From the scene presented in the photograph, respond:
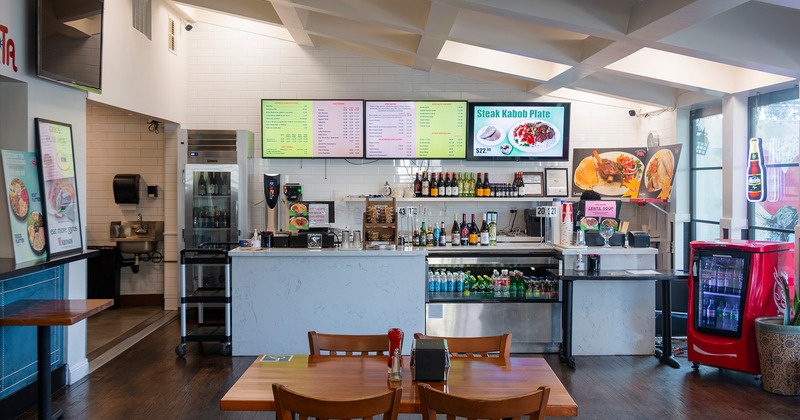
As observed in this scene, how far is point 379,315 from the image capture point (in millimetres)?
5938

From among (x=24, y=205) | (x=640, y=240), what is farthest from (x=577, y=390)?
(x=24, y=205)

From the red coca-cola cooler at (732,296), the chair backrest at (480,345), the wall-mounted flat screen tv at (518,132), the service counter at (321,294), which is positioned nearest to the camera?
the chair backrest at (480,345)

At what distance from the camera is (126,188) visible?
8.38 m

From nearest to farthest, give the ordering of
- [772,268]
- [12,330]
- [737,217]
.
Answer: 1. [12,330]
2. [772,268]
3. [737,217]

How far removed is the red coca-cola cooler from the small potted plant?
0.22 m

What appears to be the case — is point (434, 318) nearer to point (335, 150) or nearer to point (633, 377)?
point (633, 377)

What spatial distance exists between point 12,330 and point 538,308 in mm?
4482

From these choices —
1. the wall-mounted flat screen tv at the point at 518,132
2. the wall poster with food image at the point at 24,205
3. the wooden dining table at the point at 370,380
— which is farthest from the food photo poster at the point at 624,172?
the wall poster with food image at the point at 24,205

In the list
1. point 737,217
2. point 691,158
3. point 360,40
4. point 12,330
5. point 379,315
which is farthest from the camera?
point 691,158

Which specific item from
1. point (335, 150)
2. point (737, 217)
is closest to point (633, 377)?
point (737, 217)

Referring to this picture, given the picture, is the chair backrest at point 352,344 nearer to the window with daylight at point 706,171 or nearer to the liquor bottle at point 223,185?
the liquor bottle at point 223,185

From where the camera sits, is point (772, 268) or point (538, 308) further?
point (538, 308)

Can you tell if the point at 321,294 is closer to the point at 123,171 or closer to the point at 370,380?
the point at 370,380

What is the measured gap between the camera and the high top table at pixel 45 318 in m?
3.73
